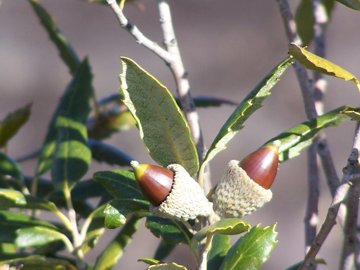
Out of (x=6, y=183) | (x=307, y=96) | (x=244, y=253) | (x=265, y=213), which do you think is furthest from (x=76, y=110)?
(x=265, y=213)

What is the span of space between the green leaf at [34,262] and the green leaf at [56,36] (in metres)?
0.48

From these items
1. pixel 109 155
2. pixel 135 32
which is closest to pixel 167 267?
pixel 135 32

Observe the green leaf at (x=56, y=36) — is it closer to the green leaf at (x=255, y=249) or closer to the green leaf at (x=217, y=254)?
the green leaf at (x=217, y=254)

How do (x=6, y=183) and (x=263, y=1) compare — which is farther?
(x=263, y=1)

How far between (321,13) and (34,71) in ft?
12.2

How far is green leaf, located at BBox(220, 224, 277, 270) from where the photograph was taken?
0.88m

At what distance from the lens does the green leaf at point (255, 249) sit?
88 centimetres

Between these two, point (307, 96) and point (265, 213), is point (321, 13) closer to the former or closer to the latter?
point (307, 96)

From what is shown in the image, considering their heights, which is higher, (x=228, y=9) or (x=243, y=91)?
(x=228, y=9)

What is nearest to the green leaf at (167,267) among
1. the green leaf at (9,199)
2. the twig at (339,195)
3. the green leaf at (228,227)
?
the green leaf at (228,227)

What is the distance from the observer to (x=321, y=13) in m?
1.36

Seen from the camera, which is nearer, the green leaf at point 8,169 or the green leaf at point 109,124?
the green leaf at point 8,169

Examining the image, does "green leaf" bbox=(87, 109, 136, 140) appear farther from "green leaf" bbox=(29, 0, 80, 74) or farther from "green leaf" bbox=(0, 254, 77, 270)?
"green leaf" bbox=(0, 254, 77, 270)

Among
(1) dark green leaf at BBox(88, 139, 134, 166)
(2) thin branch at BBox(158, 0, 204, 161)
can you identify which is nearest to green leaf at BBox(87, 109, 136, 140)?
(1) dark green leaf at BBox(88, 139, 134, 166)
